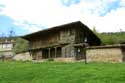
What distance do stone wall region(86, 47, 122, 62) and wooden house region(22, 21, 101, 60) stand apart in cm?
428

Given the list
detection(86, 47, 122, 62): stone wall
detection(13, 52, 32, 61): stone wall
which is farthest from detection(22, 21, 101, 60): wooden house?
detection(86, 47, 122, 62): stone wall

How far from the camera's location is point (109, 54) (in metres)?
39.0

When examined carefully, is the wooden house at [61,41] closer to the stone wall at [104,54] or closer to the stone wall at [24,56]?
the stone wall at [24,56]

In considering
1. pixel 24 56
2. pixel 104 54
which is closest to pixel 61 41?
pixel 24 56

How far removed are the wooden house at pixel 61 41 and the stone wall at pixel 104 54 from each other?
4.28 metres

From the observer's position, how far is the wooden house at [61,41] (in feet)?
157

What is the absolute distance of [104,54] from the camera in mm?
39562

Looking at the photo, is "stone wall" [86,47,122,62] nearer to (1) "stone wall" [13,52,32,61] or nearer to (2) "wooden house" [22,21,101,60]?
(2) "wooden house" [22,21,101,60]

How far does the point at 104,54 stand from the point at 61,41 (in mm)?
13084

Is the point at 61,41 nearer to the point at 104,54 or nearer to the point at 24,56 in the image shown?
the point at 24,56

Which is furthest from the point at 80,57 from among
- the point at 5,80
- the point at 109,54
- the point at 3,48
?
the point at 3,48

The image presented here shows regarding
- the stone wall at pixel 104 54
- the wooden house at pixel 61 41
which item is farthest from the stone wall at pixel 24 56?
the stone wall at pixel 104 54

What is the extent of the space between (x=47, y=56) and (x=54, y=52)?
2.43m

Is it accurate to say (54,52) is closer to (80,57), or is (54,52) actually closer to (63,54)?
(63,54)
